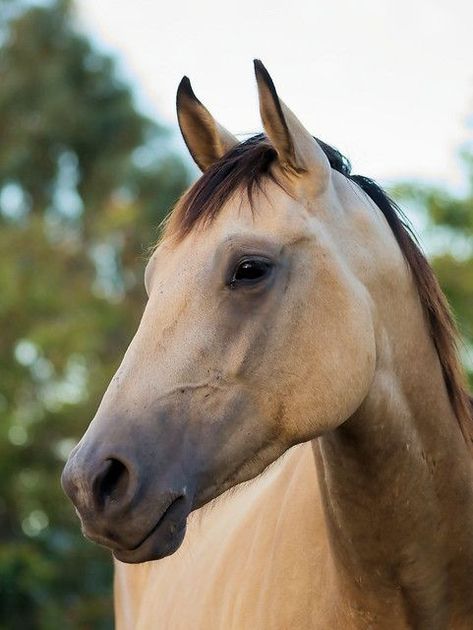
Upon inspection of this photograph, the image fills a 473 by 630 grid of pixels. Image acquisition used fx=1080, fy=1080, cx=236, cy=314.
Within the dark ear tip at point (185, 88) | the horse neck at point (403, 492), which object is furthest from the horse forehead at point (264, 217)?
the dark ear tip at point (185, 88)

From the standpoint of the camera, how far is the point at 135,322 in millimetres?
17703

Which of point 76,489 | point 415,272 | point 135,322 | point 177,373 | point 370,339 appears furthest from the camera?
point 135,322

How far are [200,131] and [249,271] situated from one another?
0.74m

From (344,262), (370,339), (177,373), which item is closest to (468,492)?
(370,339)

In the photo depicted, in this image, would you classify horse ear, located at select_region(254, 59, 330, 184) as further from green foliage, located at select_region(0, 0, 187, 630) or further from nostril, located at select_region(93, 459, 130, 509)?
green foliage, located at select_region(0, 0, 187, 630)

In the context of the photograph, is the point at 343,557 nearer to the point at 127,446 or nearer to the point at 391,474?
the point at 391,474

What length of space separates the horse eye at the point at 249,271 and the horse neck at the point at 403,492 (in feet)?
1.30

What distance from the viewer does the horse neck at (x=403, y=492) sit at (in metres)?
3.15

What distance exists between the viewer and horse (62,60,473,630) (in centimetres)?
280

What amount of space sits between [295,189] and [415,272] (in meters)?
0.46

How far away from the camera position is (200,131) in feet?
11.6

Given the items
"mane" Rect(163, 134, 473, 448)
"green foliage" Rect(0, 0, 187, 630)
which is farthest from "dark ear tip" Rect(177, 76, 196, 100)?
"green foliage" Rect(0, 0, 187, 630)

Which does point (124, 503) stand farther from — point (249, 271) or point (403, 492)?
point (403, 492)

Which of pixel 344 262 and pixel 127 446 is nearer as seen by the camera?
pixel 127 446
